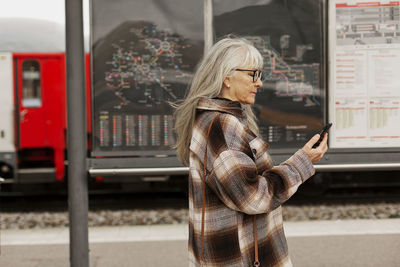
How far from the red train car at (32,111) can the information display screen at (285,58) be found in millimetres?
4279

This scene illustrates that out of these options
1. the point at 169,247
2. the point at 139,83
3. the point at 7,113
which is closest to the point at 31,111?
the point at 7,113

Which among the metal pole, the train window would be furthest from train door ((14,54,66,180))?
the metal pole

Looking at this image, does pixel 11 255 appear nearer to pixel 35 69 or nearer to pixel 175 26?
pixel 175 26

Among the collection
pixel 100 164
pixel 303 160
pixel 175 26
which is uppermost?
pixel 175 26

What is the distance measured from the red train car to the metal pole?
5.66 metres

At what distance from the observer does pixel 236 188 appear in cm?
212

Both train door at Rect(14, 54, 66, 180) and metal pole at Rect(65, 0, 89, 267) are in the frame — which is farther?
train door at Rect(14, 54, 66, 180)

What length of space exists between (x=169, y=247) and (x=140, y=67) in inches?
67.0

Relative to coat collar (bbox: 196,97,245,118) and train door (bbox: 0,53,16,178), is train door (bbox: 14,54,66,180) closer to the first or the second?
train door (bbox: 0,53,16,178)

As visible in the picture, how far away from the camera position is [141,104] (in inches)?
201

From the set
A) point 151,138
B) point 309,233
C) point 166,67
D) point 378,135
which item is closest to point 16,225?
point 151,138

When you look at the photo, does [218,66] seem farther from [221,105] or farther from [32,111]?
[32,111]

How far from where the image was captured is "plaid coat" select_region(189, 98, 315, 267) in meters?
2.12

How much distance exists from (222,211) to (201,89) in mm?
541
